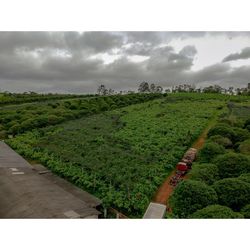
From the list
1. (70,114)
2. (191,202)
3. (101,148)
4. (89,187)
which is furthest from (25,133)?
(191,202)

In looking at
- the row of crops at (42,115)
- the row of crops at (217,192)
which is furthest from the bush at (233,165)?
the row of crops at (42,115)

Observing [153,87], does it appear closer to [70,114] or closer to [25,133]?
[70,114]

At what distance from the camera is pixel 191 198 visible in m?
14.0

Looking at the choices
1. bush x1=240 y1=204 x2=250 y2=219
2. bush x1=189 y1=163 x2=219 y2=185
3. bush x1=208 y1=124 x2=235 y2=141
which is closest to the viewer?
bush x1=240 y1=204 x2=250 y2=219

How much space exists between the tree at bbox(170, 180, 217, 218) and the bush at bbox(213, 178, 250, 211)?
0.47 metres

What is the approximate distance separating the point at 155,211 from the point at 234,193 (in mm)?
3786

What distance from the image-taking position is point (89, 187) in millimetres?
18000

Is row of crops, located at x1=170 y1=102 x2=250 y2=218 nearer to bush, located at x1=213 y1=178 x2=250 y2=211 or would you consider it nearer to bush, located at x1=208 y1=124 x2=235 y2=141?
bush, located at x1=213 y1=178 x2=250 y2=211

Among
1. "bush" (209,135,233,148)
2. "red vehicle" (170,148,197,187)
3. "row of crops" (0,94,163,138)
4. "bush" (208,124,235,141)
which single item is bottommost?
"red vehicle" (170,148,197,187)

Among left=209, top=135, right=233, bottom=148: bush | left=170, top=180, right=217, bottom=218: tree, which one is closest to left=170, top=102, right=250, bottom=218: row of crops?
left=170, top=180, right=217, bottom=218: tree

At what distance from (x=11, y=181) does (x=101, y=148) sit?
8.10 m

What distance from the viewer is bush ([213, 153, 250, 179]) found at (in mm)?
16984

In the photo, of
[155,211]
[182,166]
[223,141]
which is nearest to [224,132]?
[223,141]

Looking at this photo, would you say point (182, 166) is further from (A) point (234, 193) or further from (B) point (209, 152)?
(A) point (234, 193)
